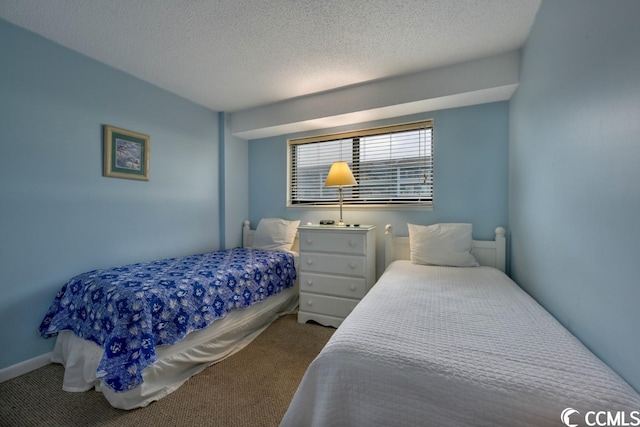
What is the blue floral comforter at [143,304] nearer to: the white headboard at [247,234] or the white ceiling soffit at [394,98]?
the white headboard at [247,234]

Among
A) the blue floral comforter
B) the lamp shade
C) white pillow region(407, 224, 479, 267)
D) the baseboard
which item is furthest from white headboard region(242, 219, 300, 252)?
white pillow region(407, 224, 479, 267)

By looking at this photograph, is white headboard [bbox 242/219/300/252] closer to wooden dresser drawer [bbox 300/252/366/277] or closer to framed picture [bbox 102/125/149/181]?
wooden dresser drawer [bbox 300/252/366/277]

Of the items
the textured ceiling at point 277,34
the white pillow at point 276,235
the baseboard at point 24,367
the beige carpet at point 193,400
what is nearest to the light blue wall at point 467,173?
the textured ceiling at point 277,34

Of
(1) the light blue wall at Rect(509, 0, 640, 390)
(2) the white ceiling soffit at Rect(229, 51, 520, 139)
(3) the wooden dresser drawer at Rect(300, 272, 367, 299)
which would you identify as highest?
(2) the white ceiling soffit at Rect(229, 51, 520, 139)

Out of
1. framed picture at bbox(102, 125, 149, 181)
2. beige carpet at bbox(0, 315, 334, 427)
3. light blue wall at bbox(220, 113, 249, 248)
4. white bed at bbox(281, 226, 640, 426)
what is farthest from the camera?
light blue wall at bbox(220, 113, 249, 248)

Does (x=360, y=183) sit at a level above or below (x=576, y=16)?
below

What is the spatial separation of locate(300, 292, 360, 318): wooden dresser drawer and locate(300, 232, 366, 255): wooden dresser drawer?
45cm

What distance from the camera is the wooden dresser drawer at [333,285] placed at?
237cm

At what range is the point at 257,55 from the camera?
6.66ft

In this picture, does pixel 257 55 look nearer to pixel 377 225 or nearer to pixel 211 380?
pixel 377 225

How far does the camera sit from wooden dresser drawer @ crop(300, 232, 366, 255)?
238 centimetres

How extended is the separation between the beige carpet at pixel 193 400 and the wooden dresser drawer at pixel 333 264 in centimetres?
78

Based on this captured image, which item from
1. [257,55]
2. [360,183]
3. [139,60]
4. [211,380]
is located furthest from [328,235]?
[139,60]

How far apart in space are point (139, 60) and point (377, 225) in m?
2.63
